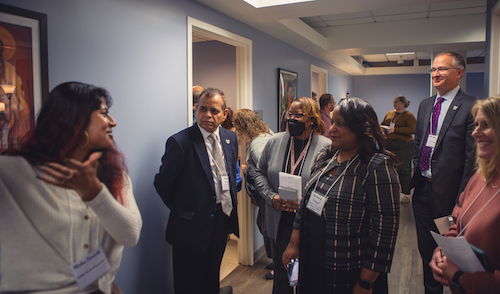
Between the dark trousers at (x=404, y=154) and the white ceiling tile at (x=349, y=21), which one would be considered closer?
the white ceiling tile at (x=349, y=21)

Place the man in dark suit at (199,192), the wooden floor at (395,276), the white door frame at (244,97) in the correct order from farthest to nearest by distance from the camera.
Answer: the white door frame at (244,97) < the wooden floor at (395,276) < the man in dark suit at (199,192)

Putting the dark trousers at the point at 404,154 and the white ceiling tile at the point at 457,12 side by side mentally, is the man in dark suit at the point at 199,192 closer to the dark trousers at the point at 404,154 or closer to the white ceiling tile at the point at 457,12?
the white ceiling tile at the point at 457,12

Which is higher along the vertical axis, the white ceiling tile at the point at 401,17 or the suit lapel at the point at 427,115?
the white ceiling tile at the point at 401,17

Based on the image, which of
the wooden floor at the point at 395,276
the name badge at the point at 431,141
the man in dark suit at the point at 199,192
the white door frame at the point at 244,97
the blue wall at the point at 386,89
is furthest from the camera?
the blue wall at the point at 386,89

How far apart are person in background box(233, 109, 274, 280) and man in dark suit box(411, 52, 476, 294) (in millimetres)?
1256

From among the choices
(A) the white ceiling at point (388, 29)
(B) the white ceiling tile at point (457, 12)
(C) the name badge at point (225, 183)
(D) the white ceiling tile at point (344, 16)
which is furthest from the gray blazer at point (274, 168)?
(B) the white ceiling tile at point (457, 12)

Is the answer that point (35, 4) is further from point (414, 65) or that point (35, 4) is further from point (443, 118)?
point (414, 65)

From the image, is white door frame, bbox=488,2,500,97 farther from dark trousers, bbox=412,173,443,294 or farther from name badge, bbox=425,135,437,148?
dark trousers, bbox=412,173,443,294

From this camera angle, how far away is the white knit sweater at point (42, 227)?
1037 millimetres

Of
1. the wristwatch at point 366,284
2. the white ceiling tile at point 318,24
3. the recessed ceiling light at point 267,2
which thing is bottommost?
the wristwatch at point 366,284

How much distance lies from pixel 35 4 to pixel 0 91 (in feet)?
1.67

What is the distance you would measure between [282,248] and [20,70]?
187cm

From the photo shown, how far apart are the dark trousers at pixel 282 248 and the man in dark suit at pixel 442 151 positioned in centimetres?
113

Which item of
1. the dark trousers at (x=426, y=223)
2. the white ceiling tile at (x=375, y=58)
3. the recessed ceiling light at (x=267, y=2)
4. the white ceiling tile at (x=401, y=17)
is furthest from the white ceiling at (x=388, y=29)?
the white ceiling tile at (x=375, y=58)
